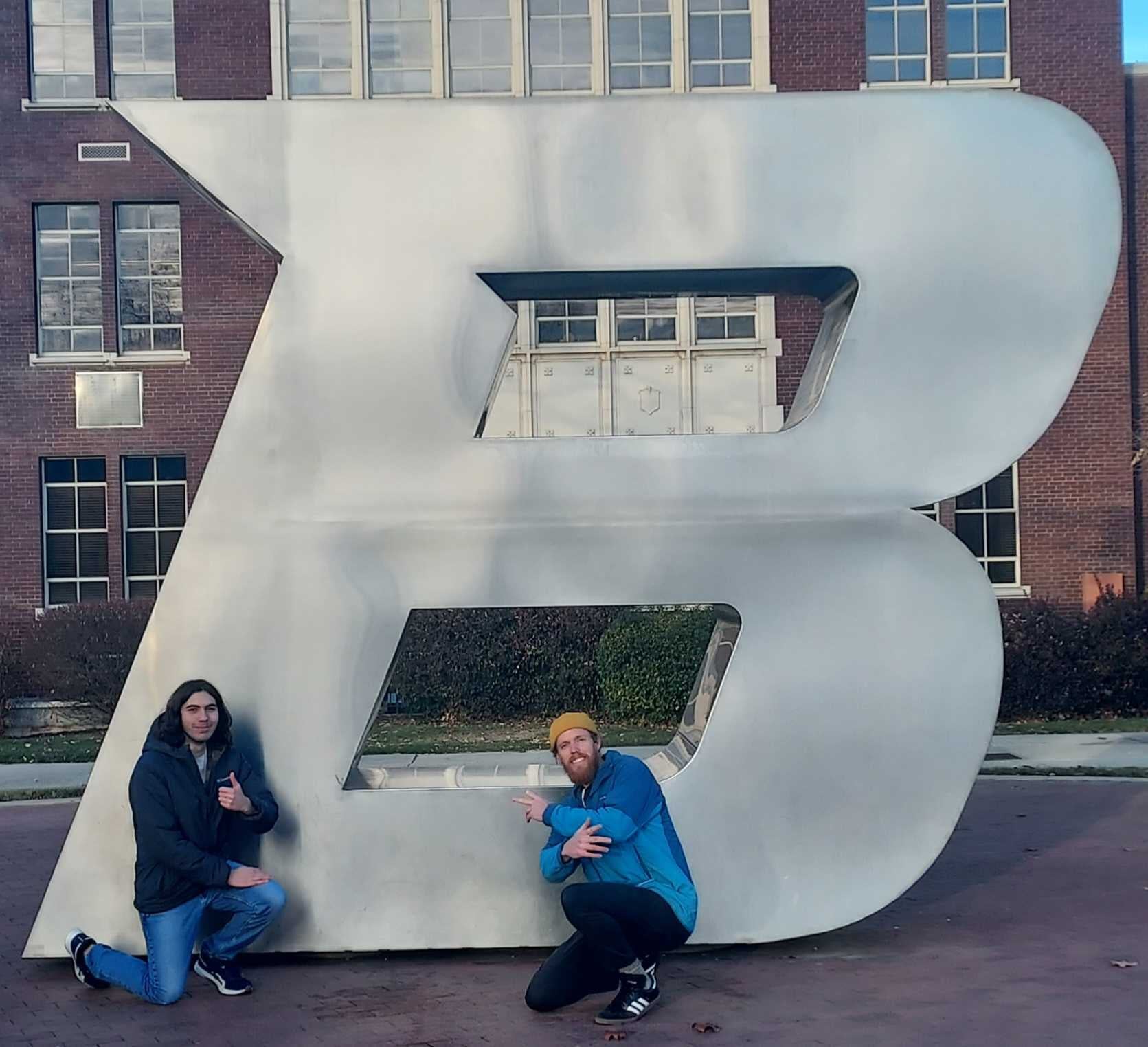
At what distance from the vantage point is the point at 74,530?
2148 cm

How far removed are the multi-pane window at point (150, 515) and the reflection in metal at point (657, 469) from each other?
51.0 ft

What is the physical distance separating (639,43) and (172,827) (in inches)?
711

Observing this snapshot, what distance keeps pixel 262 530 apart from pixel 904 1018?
3.36 m

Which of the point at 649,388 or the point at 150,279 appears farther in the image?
the point at 150,279

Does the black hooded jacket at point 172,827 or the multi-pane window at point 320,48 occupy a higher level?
the multi-pane window at point 320,48

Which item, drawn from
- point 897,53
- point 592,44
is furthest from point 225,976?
point 897,53

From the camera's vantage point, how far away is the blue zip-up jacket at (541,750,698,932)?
18.3 feet

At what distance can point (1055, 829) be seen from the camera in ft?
31.9

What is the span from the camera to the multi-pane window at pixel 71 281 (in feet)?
71.3

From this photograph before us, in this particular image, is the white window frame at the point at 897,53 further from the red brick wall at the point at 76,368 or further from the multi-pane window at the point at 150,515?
the multi-pane window at the point at 150,515

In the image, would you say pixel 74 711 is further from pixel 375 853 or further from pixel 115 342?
pixel 375 853

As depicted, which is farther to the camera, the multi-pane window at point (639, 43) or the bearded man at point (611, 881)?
the multi-pane window at point (639, 43)

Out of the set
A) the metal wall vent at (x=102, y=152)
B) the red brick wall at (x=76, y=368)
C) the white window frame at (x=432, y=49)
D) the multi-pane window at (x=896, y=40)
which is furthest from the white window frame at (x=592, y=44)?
the metal wall vent at (x=102, y=152)

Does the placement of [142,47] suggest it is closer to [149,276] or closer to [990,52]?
[149,276]
